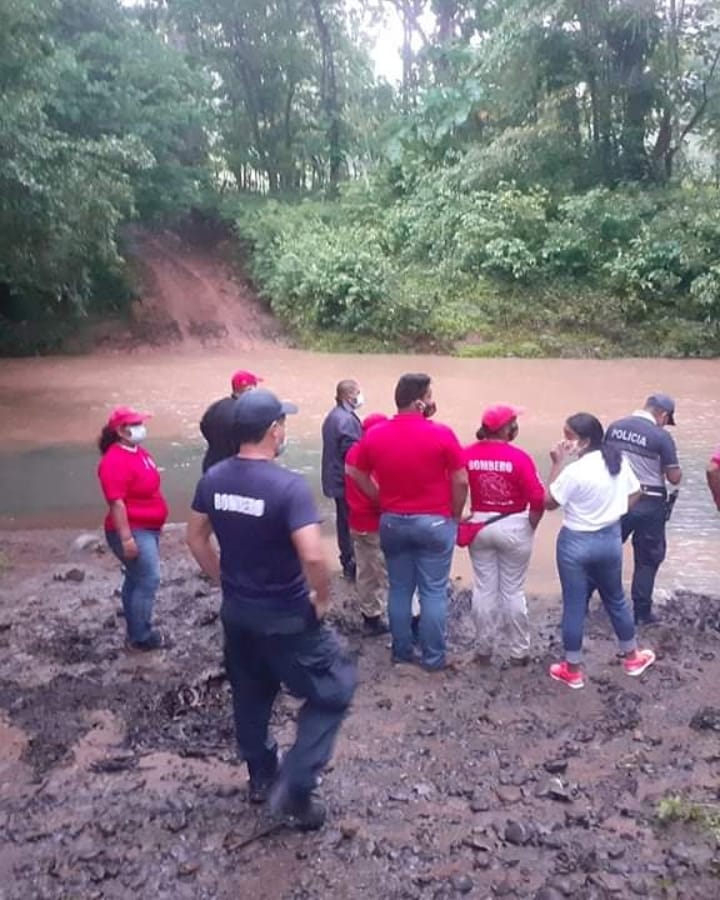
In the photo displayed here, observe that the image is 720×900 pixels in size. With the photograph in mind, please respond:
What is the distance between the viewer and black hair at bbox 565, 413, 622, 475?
5.45 m

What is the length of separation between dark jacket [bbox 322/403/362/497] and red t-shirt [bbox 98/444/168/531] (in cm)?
148

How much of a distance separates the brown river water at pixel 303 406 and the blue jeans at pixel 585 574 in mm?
2220

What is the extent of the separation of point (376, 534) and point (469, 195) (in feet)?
70.0

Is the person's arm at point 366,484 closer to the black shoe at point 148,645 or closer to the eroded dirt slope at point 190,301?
the black shoe at point 148,645

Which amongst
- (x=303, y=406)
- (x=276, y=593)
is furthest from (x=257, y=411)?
(x=303, y=406)

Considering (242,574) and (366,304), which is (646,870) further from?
(366,304)

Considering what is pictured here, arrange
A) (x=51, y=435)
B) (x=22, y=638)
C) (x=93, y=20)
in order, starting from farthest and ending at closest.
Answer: (x=93, y=20), (x=51, y=435), (x=22, y=638)

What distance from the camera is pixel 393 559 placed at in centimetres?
579

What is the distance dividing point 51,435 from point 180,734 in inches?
401

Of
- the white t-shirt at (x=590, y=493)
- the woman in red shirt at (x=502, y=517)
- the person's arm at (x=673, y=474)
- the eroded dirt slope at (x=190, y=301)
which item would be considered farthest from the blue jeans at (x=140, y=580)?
the eroded dirt slope at (x=190, y=301)

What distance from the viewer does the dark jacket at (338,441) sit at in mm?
7055

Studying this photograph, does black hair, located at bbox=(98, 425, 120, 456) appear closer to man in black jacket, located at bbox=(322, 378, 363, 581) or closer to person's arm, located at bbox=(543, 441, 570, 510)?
man in black jacket, located at bbox=(322, 378, 363, 581)

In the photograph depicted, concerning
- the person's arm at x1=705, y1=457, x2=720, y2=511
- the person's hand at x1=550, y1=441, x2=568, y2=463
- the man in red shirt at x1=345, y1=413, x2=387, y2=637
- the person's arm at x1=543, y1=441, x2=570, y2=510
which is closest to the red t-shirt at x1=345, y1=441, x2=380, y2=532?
the man in red shirt at x1=345, y1=413, x2=387, y2=637

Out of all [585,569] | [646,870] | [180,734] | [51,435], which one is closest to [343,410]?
[585,569]
